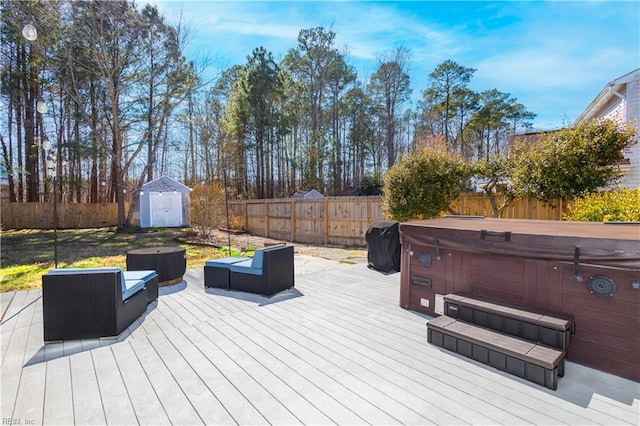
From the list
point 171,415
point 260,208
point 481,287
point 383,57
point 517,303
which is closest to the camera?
point 171,415

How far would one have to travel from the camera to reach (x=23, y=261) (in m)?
7.29

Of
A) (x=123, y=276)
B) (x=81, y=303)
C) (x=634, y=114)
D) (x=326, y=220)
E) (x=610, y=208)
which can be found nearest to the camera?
(x=81, y=303)

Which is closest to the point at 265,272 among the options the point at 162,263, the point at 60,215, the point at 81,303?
the point at 162,263

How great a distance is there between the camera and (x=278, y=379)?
2.19m

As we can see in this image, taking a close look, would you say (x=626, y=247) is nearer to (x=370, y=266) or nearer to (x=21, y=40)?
(x=370, y=266)

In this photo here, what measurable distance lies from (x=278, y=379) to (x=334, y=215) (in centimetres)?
786

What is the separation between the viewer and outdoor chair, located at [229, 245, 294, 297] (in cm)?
411

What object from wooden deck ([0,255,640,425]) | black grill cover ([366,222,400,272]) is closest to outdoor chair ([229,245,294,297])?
wooden deck ([0,255,640,425])

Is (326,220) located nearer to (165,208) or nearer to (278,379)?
(278,379)

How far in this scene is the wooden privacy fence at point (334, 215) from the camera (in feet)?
23.0

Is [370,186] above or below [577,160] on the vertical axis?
above

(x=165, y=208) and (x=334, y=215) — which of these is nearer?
(x=334, y=215)

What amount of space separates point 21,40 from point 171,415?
18.5 m

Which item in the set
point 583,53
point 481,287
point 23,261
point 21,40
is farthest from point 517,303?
point 21,40
